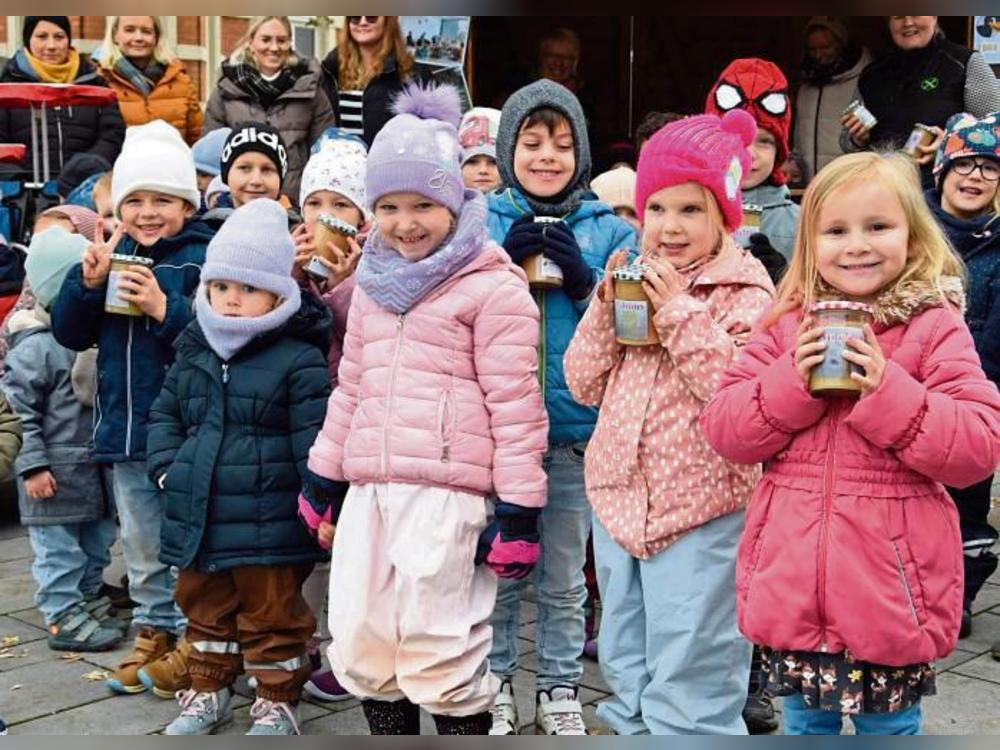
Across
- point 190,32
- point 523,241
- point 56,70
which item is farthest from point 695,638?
point 190,32

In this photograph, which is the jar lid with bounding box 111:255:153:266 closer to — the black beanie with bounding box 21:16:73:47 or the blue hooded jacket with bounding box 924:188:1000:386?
the blue hooded jacket with bounding box 924:188:1000:386

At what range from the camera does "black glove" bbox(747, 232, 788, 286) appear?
497 centimetres

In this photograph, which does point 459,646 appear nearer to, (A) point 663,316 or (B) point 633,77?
(A) point 663,316

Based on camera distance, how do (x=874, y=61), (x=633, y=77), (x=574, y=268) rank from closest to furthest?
(x=574, y=268), (x=874, y=61), (x=633, y=77)

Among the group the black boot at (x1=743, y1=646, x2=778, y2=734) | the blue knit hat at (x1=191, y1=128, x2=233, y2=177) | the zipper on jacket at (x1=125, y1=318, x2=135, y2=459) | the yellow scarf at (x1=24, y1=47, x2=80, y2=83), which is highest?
the yellow scarf at (x1=24, y1=47, x2=80, y2=83)

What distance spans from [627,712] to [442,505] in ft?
2.59

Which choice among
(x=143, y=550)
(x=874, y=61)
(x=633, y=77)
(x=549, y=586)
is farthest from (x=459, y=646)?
(x=633, y=77)

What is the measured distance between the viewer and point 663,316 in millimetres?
3574

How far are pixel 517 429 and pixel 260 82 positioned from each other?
13.6 ft

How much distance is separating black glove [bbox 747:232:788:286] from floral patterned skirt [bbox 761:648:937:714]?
6.40 feet

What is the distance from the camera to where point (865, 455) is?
3.23m

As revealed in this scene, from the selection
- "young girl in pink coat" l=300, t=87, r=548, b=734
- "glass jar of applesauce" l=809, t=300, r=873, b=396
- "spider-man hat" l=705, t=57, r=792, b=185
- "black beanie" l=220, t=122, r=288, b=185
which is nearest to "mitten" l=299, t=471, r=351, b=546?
"young girl in pink coat" l=300, t=87, r=548, b=734

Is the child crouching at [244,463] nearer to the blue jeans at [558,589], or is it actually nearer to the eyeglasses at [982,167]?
the blue jeans at [558,589]

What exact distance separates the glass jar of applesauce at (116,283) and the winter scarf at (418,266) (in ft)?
3.27
